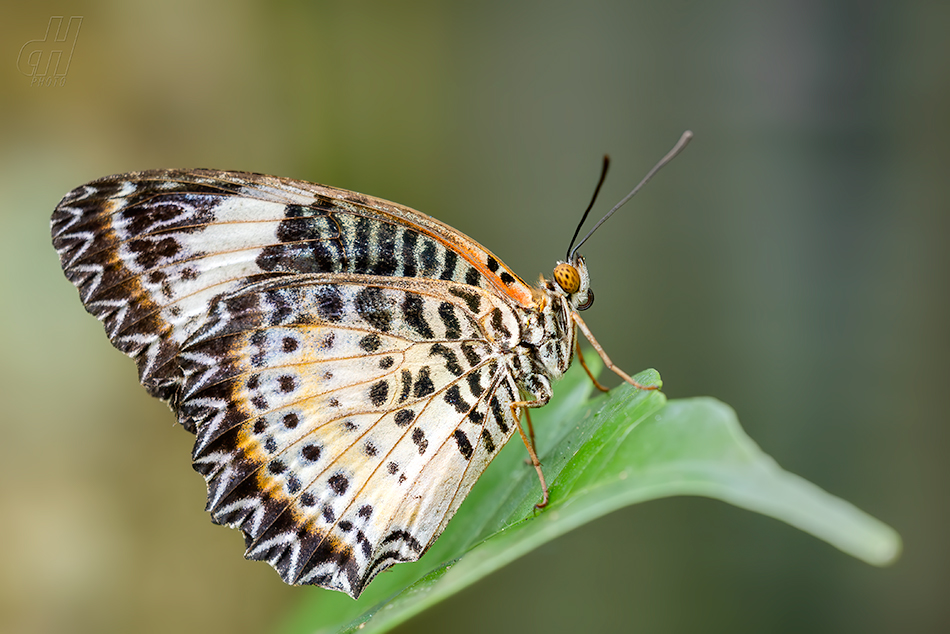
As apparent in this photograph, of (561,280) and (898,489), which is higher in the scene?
(561,280)

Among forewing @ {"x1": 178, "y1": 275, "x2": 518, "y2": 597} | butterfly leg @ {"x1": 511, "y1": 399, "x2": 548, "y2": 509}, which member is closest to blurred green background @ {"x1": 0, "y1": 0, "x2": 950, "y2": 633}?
forewing @ {"x1": 178, "y1": 275, "x2": 518, "y2": 597}

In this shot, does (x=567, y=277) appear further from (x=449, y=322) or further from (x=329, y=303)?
(x=329, y=303)

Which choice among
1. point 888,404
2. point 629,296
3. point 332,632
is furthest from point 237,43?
point 888,404

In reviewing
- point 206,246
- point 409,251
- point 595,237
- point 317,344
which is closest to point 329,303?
point 317,344

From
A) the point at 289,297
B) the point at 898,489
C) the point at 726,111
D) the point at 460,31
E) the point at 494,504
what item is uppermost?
the point at 460,31

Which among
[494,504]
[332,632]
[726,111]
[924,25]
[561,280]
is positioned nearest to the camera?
[332,632]

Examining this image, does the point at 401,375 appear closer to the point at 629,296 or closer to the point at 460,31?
the point at 629,296

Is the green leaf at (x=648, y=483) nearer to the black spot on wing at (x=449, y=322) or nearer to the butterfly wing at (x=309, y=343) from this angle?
the butterfly wing at (x=309, y=343)
